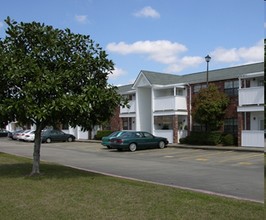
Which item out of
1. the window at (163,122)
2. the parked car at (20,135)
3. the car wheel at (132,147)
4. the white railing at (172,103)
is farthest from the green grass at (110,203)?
the parked car at (20,135)

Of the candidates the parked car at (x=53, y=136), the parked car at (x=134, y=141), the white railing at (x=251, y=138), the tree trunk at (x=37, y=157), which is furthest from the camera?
the parked car at (x=53, y=136)

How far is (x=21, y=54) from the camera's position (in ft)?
36.2

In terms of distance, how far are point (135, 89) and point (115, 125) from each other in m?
5.76

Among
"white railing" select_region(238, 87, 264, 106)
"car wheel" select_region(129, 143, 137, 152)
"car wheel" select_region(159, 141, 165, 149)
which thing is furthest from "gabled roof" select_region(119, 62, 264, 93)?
"car wheel" select_region(129, 143, 137, 152)

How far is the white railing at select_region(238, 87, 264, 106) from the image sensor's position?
1056 inches

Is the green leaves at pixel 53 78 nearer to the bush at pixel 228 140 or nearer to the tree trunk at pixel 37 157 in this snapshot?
the tree trunk at pixel 37 157

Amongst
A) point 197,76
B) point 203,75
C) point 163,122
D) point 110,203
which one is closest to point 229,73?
point 203,75

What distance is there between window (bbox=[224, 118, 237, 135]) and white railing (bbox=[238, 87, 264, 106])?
2221mm

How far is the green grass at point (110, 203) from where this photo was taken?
21.5 feet

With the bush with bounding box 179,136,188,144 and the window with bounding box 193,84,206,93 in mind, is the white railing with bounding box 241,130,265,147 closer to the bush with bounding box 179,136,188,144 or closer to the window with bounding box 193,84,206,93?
the bush with bounding box 179,136,188,144

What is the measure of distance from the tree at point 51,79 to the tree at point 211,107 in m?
17.3

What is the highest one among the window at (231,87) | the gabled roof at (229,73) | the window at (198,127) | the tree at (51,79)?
the gabled roof at (229,73)

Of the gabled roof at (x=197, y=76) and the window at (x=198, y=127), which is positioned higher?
the gabled roof at (x=197, y=76)

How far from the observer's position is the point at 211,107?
2847cm
